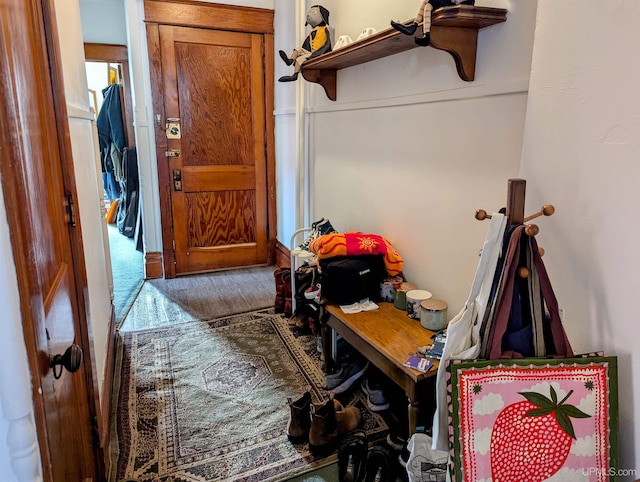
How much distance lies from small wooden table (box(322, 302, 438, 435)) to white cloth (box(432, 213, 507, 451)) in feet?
1.37

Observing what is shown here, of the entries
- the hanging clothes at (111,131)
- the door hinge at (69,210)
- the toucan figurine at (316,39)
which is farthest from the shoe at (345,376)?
the hanging clothes at (111,131)

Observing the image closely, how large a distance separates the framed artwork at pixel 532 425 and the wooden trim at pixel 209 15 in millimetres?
3546

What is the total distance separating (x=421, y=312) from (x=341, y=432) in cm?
61

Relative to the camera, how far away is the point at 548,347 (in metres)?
1.14

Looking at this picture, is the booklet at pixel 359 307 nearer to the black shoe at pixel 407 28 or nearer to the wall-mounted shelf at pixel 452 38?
the wall-mounted shelf at pixel 452 38

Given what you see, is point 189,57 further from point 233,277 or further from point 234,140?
point 233,277

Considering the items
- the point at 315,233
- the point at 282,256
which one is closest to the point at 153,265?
→ the point at 282,256

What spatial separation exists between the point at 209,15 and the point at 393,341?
312cm

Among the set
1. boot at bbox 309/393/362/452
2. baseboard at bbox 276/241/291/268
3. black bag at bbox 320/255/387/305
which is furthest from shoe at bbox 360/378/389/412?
baseboard at bbox 276/241/291/268

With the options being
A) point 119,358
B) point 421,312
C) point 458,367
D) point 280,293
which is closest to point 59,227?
point 458,367

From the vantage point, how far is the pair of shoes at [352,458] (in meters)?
1.63

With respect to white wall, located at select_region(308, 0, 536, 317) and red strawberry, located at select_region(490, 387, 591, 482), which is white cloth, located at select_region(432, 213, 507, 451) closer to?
red strawberry, located at select_region(490, 387, 591, 482)

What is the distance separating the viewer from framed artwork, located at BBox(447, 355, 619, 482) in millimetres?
1069

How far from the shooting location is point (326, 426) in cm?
182
